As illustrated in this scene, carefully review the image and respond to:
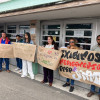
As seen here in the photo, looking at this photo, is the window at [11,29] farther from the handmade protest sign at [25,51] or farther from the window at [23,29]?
the handmade protest sign at [25,51]

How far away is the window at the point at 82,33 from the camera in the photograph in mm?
3891

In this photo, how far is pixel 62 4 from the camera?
2.67 meters

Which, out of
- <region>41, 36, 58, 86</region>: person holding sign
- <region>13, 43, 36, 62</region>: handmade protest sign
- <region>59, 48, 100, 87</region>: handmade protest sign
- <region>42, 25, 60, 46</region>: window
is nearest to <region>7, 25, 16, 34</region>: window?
<region>13, 43, 36, 62</region>: handmade protest sign

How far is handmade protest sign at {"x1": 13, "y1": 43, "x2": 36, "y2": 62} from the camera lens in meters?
4.31

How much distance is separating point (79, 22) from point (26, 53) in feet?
7.47

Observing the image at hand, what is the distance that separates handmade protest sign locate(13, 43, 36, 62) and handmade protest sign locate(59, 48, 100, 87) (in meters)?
1.22

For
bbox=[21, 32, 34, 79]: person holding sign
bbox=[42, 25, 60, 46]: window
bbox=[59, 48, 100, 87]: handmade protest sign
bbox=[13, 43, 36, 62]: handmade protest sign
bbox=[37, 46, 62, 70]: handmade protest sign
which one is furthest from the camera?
bbox=[42, 25, 60, 46]: window

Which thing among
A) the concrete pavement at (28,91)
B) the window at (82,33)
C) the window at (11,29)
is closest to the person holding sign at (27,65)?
the concrete pavement at (28,91)

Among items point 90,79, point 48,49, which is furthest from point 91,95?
point 48,49

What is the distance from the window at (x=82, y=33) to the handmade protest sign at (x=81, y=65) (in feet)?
2.57

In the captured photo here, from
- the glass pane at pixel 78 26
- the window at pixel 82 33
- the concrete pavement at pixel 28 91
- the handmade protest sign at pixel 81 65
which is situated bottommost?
the concrete pavement at pixel 28 91

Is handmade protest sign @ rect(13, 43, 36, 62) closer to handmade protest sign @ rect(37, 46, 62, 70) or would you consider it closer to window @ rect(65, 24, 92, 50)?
→ handmade protest sign @ rect(37, 46, 62, 70)

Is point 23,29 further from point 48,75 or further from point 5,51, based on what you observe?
point 48,75

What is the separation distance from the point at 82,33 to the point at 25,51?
7.35 feet
